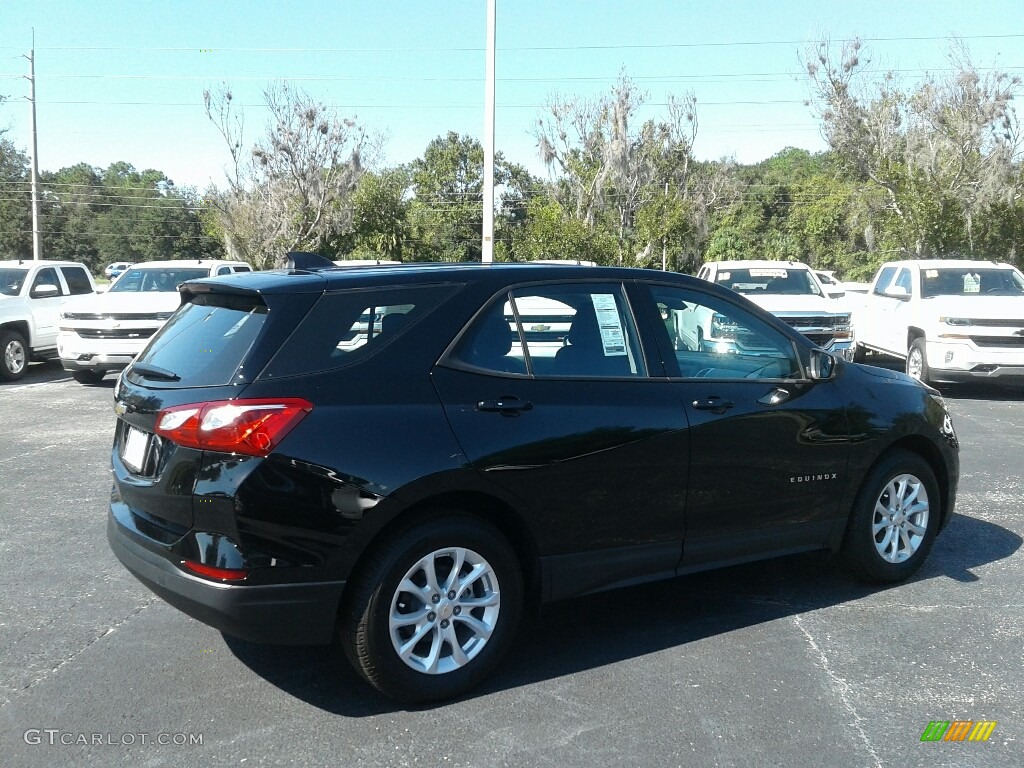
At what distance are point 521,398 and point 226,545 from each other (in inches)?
52.0

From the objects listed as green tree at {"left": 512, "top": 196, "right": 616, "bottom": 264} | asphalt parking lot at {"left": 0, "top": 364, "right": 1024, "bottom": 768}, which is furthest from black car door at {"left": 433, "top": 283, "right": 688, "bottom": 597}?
green tree at {"left": 512, "top": 196, "right": 616, "bottom": 264}

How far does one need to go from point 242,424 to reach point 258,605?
0.66 metres

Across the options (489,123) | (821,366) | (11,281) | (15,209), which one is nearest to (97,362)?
(11,281)

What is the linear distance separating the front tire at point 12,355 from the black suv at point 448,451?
39.1 feet

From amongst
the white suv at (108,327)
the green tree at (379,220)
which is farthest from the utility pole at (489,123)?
the green tree at (379,220)

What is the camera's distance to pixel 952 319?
42.4 feet

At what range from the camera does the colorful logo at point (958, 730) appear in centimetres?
365

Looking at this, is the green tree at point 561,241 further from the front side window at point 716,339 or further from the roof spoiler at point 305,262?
the roof spoiler at point 305,262

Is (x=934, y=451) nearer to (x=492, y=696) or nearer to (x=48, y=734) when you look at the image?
(x=492, y=696)

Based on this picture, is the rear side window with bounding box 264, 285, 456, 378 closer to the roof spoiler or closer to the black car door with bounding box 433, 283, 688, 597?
the black car door with bounding box 433, 283, 688, 597

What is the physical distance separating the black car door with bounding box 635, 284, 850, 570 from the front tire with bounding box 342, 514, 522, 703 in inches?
42.3

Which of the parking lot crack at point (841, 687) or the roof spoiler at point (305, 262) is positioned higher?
the roof spoiler at point (305, 262)

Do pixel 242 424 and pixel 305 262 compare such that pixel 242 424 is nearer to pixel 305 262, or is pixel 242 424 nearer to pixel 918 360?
pixel 305 262

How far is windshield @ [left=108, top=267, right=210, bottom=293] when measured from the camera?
47.9ft
